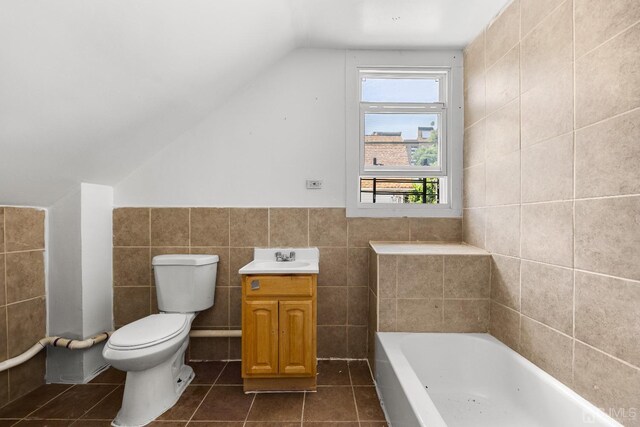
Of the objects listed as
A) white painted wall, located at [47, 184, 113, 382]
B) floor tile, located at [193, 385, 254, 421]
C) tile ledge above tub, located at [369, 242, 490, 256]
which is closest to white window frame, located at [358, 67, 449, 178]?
tile ledge above tub, located at [369, 242, 490, 256]

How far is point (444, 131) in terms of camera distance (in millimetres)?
2301

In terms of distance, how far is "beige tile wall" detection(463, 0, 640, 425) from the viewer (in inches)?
40.4

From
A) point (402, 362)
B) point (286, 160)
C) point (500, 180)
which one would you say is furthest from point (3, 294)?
point (500, 180)

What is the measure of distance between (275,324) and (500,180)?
5.12 feet

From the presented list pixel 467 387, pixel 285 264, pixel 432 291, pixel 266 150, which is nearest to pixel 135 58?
pixel 266 150

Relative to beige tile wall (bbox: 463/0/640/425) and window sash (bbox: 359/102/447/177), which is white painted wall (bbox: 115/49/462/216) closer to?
window sash (bbox: 359/102/447/177)

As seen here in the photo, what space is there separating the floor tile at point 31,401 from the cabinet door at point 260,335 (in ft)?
3.86

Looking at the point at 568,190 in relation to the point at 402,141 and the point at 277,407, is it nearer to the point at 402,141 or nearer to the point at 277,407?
the point at 402,141

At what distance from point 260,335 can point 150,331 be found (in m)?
0.60

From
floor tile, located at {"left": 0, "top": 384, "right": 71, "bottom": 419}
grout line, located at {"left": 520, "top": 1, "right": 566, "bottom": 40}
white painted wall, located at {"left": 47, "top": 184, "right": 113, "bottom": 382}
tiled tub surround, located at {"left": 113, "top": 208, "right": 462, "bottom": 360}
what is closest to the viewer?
grout line, located at {"left": 520, "top": 1, "right": 566, "bottom": 40}

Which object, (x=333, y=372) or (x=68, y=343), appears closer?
(x=68, y=343)

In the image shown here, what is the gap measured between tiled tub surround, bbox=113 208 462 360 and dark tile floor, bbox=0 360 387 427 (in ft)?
0.98

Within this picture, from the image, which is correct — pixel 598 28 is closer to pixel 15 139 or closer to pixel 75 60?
pixel 75 60

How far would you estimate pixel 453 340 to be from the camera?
179 centimetres
